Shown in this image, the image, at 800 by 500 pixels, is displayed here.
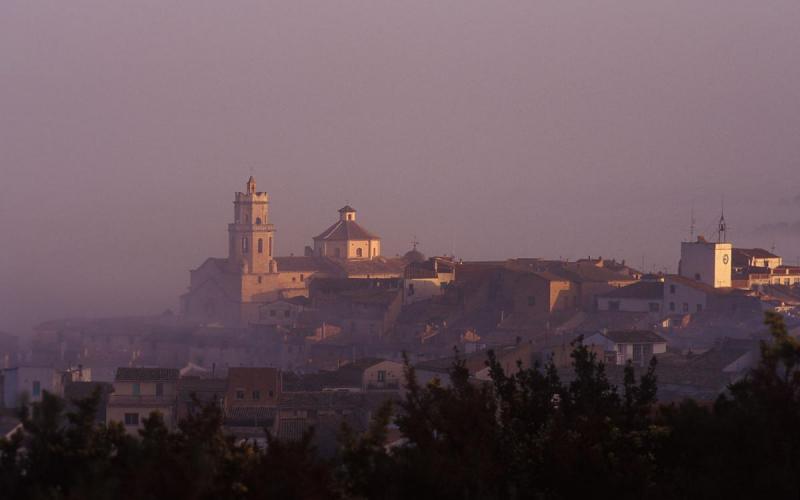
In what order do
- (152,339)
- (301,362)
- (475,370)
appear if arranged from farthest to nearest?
1. (152,339)
2. (301,362)
3. (475,370)

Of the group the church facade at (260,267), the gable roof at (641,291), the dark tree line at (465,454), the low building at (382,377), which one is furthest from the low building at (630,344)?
the church facade at (260,267)

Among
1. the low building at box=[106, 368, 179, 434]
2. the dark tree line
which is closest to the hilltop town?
the low building at box=[106, 368, 179, 434]

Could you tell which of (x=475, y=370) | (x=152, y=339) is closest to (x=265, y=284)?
(x=152, y=339)

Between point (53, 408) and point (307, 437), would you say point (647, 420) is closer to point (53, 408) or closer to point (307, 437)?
point (307, 437)

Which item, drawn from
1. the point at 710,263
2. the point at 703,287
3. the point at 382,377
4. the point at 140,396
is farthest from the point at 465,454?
the point at 710,263

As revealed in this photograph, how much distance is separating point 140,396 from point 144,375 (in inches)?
37.6

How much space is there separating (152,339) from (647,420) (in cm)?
4724

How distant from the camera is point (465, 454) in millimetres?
11688

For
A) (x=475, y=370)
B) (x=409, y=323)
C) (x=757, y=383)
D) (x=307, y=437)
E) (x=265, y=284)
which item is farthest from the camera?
(x=265, y=284)

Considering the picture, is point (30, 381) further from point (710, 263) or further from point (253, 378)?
point (710, 263)

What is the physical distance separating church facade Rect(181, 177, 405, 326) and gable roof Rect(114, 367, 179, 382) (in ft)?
118

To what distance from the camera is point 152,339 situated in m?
58.5

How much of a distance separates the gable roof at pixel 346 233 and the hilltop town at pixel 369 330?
0.78 ft

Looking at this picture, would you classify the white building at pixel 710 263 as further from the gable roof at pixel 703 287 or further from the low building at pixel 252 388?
the low building at pixel 252 388
